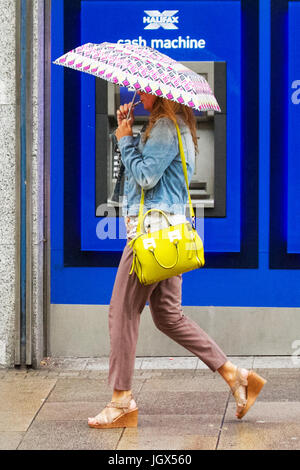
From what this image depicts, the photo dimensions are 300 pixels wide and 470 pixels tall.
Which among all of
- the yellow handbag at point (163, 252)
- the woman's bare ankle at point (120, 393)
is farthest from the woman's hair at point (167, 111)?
the woman's bare ankle at point (120, 393)

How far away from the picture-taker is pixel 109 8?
6.84 meters

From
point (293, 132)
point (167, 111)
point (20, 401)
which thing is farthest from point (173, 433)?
point (293, 132)

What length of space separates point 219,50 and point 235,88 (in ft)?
Result: 0.94

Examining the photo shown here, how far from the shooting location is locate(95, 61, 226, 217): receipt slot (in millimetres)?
6824

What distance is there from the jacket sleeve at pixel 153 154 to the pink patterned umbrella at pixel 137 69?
0.22 metres

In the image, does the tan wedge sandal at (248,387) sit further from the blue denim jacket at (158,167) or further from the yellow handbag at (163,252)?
the blue denim jacket at (158,167)

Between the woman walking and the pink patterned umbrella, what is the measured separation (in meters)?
0.21

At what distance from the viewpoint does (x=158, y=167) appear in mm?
5004

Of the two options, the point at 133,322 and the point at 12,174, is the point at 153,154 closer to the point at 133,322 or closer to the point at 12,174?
the point at 133,322

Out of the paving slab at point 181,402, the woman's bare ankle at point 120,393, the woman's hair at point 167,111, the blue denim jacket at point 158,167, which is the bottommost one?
the paving slab at point 181,402

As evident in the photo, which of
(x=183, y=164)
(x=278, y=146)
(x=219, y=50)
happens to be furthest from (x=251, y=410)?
(x=219, y=50)

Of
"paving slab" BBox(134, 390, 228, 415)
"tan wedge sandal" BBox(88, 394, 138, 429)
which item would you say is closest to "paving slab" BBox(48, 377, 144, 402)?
"paving slab" BBox(134, 390, 228, 415)

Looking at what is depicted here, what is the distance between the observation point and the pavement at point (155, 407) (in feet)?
16.2
